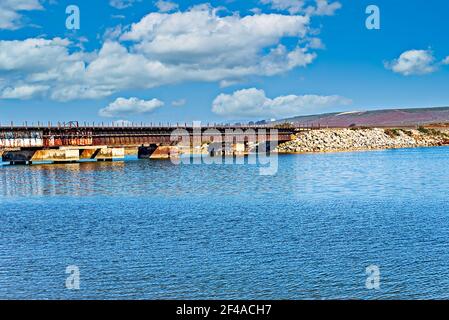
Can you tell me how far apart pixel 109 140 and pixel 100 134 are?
225 cm

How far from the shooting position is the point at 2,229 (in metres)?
35.2

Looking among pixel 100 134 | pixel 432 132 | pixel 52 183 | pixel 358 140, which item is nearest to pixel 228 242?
pixel 52 183

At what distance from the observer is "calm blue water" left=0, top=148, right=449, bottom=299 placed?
22.0 meters

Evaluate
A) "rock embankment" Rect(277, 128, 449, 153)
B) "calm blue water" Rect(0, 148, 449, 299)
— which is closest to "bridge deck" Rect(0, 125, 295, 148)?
"rock embankment" Rect(277, 128, 449, 153)

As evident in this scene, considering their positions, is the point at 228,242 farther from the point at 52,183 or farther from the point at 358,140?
the point at 358,140

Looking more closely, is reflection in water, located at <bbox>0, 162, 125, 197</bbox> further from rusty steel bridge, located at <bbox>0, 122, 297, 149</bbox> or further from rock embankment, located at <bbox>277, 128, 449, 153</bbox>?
rock embankment, located at <bbox>277, 128, 449, 153</bbox>

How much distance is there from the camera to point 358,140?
6220 inches

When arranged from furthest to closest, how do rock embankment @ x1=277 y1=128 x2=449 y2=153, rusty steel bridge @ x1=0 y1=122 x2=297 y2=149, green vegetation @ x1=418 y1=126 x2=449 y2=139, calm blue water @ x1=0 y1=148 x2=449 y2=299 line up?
green vegetation @ x1=418 y1=126 x2=449 y2=139 → rock embankment @ x1=277 y1=128 x2=449 y2=153 → rusty steel bridge @ x1=0 y1=122 x2=297 y2=149 → calm blue water @ x1=0 y1=148 x2=449 y2=299

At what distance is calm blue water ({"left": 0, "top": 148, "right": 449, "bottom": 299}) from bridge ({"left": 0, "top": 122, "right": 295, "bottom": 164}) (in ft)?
154

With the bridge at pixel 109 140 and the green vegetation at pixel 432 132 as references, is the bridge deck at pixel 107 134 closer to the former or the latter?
the bridge at pixel 109 140

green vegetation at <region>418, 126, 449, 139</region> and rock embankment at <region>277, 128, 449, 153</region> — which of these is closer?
rock embankment at <region>277, 128, 449, 153</region>
